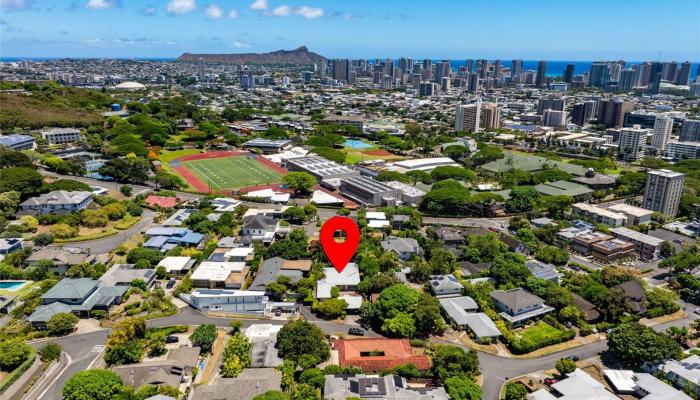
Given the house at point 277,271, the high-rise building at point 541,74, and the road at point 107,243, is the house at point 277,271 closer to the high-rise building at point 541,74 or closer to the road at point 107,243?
the road at point 107,243

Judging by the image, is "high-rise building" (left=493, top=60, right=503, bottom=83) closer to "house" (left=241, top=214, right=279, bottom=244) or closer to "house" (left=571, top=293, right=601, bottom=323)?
"house" (left=241, top=214, right=279, bottom=244)

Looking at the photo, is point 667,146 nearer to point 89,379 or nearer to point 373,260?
point 373,260

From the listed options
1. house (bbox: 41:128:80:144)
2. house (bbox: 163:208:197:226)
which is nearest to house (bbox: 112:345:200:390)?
house (bbox: 163:208:197:226)

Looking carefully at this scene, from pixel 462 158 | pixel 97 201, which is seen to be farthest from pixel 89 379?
pixel 462 158

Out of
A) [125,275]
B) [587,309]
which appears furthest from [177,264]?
[587,309]

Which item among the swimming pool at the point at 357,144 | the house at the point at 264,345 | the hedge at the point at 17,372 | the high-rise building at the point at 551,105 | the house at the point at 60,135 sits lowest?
the hedge at the point at 17,372

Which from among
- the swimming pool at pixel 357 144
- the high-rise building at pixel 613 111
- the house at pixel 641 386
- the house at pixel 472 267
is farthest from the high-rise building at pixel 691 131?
the house at pixel 641 386

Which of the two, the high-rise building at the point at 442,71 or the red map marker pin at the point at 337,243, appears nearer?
the red map marker pin at the point at 337,243

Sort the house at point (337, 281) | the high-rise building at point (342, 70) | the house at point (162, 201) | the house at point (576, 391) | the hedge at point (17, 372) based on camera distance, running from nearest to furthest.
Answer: the house at point (576, 391) < the hedge at point (17, 372) < the house at point (337, 281) < the house at point (162, 201) < the high-rise building at point (342, 70)
